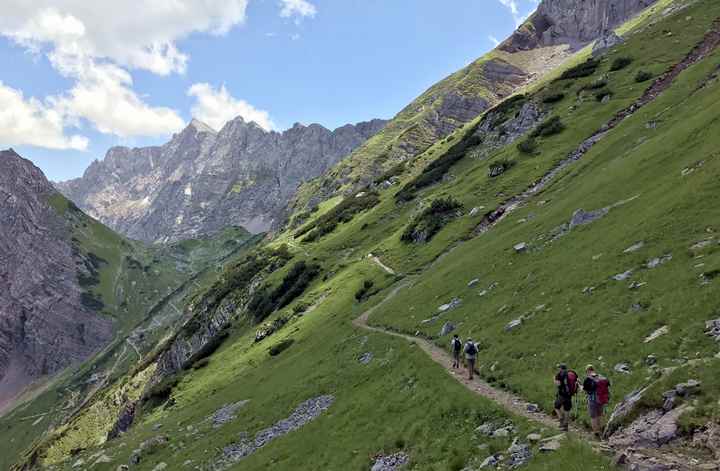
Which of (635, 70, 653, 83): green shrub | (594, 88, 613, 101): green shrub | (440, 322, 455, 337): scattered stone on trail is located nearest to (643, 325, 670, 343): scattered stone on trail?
(440, 322, 455, 337): scattered stone on trail

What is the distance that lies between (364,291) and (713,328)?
55.3 m

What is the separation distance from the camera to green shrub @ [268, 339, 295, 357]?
2801 inches

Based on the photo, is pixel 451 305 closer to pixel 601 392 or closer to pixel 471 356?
pixel 471 356

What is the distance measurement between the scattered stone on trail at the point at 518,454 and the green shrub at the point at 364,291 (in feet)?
168

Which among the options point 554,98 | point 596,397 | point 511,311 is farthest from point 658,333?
point 554,98

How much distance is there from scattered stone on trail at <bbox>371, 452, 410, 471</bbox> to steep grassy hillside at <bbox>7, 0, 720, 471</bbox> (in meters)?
0.23

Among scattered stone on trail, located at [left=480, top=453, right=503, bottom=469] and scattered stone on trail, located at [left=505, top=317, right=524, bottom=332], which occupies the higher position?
scattered stone on trail, located at [left=505, top=317, right=524, bottom=332]

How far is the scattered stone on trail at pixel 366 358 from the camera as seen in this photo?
44531 millimetres

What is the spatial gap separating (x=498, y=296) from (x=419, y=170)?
380 ft

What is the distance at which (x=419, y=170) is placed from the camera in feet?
507

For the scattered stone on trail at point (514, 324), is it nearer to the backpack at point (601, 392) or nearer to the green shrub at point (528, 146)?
the backpack at point (601, 392)

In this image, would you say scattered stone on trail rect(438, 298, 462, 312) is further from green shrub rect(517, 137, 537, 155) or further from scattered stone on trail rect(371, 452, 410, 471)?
green shrub rect(517, 137, 537, 155)

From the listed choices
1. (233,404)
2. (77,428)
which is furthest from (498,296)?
(77,428)

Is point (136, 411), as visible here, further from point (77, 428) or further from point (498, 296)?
point (498, 296)
